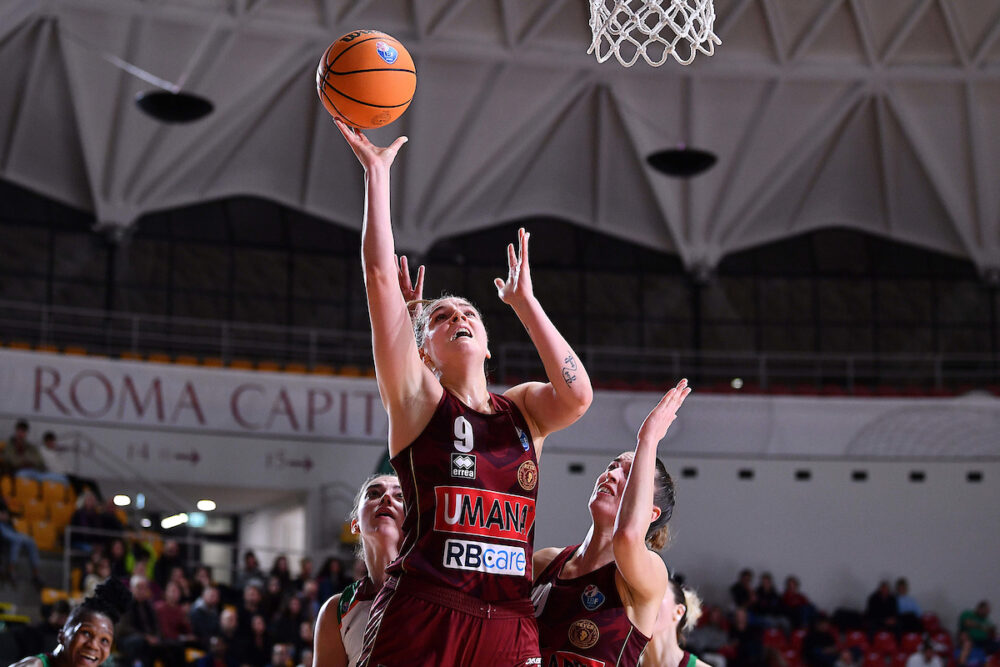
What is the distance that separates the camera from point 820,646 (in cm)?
1862

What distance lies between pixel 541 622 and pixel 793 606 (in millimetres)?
15790

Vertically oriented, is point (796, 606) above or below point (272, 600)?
below

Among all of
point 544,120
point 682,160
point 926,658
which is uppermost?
point 544,120

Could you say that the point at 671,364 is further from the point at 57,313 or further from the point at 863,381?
the point at 57,313

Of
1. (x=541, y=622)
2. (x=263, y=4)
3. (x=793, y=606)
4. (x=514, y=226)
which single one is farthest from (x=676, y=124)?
(x=541, y=622)

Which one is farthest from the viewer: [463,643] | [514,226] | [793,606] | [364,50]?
Result: [514,226]

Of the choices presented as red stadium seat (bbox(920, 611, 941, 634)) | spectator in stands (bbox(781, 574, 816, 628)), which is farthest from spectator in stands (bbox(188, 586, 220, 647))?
red stadium seat (bbox(920, 611, 941, 634))

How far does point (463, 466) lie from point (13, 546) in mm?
12491

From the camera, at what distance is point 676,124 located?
83.1 ft

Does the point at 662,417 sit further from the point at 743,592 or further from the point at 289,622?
the point at 743,592

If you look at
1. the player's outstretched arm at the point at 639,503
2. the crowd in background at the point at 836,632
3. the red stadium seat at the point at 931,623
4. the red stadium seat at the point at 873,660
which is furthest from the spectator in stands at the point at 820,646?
the player's outstretched arm at the point at 639,503

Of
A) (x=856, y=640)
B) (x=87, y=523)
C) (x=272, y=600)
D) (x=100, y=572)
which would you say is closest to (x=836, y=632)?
(x=856, y=640)

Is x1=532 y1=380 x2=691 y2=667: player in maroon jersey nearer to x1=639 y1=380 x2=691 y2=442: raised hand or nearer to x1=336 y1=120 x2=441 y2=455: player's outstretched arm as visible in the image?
x1=639 y1=380 x2=691 y2=442: raised hand

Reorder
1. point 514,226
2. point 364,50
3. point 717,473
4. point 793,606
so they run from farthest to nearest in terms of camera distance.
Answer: point 514,226 < point 717,473 < point 793,606 < point 364,50
